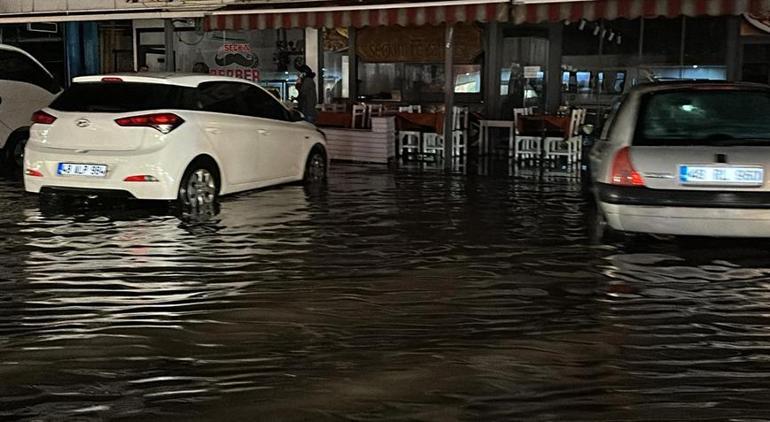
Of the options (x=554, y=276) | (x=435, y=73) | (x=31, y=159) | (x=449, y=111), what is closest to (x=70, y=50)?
(x=435, y=73)

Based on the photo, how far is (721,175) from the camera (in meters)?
6.57

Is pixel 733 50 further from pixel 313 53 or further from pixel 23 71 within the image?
pixel 23 71

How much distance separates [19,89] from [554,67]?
8.94 metres

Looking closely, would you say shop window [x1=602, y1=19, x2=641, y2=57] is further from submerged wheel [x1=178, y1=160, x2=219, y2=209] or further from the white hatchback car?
submerged wheel [x1=178, y1=160, x2=219, y2=209]

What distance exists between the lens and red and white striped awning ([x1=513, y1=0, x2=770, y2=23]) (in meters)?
10.7

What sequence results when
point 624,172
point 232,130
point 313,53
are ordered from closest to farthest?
point 624,172, point 232,130, point 313,53

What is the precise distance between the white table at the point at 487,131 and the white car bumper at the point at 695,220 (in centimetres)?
795

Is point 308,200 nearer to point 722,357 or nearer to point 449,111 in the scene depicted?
point 449,111

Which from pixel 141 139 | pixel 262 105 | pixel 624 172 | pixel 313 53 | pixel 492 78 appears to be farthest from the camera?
pixel 313 53

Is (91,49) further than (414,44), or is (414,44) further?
(91,49)

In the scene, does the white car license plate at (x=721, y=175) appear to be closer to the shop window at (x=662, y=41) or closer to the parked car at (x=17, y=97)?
the shop window at (x=662, y=41)

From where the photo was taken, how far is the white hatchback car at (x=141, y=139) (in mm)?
8477

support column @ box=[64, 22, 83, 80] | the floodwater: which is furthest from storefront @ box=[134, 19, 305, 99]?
the floodwater

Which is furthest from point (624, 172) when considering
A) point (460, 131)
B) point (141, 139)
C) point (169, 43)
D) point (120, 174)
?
point (169, 43)
